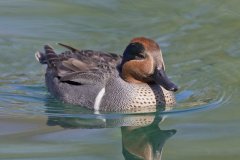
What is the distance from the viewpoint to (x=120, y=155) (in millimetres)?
8492

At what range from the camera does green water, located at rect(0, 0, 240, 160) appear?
343 inches

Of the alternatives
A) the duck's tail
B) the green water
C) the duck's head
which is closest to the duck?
the duck's head

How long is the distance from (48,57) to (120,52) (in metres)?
1.67

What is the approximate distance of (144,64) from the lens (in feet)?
32.8

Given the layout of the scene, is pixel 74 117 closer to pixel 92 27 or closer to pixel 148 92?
pixel 148 92

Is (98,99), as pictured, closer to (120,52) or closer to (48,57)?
(48,57)

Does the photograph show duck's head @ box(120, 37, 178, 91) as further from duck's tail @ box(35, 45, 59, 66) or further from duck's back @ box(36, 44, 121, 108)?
duck's tail @ box(35, 45, 59, 66)

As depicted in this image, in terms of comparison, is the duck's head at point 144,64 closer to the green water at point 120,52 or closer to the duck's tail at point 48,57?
the green water at point 120,52

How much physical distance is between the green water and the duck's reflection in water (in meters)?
0.01

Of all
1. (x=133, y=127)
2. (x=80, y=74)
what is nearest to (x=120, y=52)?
(x=80, y=74)

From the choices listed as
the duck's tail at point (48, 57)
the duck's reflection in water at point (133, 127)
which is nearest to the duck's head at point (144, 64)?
the duck's reflection in water at point (133, 127)

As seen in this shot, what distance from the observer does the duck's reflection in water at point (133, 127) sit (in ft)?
28.5

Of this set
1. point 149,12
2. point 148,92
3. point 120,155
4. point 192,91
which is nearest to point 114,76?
point 148,92

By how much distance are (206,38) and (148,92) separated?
→ 3.19 m
